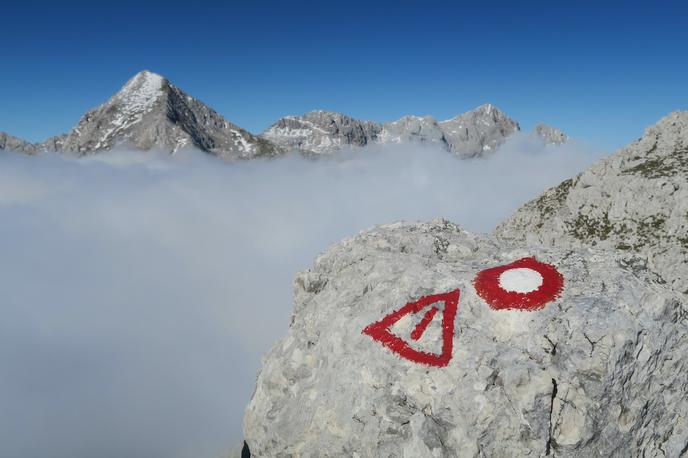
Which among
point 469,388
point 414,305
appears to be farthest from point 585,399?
point 414,305

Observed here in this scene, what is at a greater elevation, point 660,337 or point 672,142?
point 672,142

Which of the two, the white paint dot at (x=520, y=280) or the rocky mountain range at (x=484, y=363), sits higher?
the white paint dot at (x=520, y=280)

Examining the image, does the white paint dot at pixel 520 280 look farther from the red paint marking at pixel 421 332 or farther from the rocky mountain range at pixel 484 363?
the red paint marking at pixel 421 332

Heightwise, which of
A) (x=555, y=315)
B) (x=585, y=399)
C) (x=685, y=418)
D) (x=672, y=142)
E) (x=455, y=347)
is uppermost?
(x=672, y=142)

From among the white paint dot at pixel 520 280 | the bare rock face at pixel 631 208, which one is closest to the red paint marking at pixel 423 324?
the white paint dot at pixel 520 280

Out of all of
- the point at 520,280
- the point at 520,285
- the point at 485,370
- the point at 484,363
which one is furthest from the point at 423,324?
the point at 520,280

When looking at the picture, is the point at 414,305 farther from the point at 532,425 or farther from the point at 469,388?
the point at 532,425
